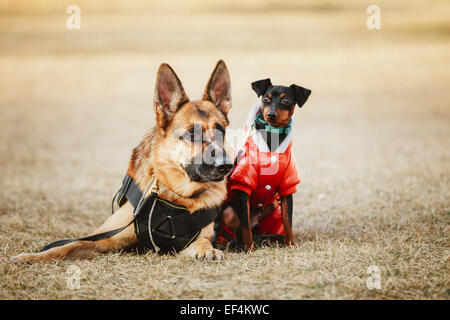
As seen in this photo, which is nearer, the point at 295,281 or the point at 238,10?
A: the point at 295,281

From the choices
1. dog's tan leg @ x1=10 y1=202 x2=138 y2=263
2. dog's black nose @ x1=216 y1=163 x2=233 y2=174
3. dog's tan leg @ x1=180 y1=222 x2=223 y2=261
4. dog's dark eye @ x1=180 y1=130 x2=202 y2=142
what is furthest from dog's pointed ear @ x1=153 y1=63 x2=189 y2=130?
dog's tan leg @ x1=180 y1=222 x2=223 y2=261

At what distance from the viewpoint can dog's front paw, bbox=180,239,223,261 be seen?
380 centimetres

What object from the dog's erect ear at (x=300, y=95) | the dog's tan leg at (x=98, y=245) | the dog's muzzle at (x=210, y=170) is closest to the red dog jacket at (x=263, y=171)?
the dog's muzzle at (x=210, y=170)

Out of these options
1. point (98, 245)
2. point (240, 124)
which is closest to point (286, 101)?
point (98, 245)

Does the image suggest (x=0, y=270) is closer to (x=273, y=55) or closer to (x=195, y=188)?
(x=195, y=188)

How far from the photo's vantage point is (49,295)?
10.3ft

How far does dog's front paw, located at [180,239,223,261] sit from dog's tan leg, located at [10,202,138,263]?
21.2 inches

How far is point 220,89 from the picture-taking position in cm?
428

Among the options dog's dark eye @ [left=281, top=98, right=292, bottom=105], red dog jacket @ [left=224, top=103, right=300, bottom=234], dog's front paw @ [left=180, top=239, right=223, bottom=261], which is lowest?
dog's front paw @ [left=180, top=239, right=223, bottom=261]

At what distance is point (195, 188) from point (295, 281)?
1392mm

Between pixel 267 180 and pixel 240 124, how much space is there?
951 centimetres

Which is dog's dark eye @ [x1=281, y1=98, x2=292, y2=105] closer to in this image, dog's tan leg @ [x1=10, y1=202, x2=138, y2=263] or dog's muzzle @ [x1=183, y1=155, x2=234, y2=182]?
dog's muzzle @ [x1=183, y1=155, x2=234, y2=182]

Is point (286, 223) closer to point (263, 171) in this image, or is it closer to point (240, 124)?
point (263, 171)
